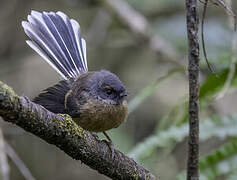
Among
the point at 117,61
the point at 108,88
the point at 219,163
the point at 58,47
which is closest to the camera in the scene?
the point at 219,163

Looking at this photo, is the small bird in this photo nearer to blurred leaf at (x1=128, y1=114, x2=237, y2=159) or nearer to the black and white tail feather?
the black and white tail feather

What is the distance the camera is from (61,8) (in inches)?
249

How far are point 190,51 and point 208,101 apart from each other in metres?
1.27

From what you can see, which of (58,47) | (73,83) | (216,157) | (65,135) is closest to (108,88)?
(73,83)

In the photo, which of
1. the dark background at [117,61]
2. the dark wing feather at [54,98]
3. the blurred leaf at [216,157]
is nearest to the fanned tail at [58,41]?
the dark wing feather at [54,98]

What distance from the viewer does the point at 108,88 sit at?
3.24 meters

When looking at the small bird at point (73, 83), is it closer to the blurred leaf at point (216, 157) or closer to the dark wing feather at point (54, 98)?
the dark wing feather at point (54, 98)

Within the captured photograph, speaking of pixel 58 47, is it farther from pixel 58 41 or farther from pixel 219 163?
pixel 219 163

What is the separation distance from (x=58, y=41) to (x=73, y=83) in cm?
39

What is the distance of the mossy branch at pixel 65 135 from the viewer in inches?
64.7

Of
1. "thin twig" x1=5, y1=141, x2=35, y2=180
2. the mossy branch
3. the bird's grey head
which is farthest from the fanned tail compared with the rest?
the mossy branch

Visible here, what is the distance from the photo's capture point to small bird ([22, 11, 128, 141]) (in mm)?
3045

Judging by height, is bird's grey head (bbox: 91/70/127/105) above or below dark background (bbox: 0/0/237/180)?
below

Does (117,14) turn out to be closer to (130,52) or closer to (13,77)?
(130,52)
